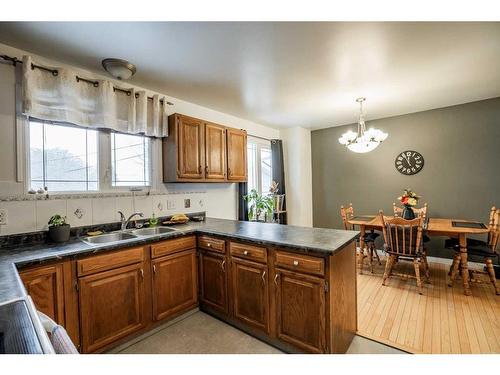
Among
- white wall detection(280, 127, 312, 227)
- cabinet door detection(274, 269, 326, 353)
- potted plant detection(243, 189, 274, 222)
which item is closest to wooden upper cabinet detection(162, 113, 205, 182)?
potted plant detection(243, 189, 274, 222)

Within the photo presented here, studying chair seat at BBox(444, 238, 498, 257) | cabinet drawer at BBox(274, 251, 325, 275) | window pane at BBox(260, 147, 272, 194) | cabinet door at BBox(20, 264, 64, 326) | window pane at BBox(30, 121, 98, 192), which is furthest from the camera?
window pane at BBox(260, 147, 272, 194)

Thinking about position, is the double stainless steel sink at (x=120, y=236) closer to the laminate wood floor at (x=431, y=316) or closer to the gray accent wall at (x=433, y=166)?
the laminate wood floor at (x=431, y=316)

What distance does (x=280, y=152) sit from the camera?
4.51m

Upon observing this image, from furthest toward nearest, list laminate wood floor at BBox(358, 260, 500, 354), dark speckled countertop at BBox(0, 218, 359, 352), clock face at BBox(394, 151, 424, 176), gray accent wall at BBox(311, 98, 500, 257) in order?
clock face at BBox(394, 151, 424, 176)
gray accent wall at BBox(311, 98, 500, 257)
laminate wood floor at BBox(358, 260, 500, 354)
dark speckled countertop at BBox(0, 218, 359, 352)

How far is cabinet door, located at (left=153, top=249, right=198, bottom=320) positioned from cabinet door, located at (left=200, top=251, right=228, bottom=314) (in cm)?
9

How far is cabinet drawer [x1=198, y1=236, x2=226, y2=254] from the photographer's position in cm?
214

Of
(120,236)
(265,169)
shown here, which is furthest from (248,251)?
(265,169)

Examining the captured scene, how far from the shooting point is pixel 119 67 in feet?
6.69

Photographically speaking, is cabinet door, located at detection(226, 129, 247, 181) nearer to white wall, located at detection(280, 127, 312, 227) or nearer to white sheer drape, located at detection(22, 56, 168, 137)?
white sheer drape, located at detection(22, 56, 168, 137)

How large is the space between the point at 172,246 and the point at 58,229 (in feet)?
2.87

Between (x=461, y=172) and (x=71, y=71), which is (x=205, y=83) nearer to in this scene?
(x=71, y=71)

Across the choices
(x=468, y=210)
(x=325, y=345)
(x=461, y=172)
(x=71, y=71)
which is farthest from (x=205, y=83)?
(x=468, y=210)

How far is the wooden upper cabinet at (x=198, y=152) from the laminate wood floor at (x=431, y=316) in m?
2.19

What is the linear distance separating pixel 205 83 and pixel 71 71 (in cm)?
116
